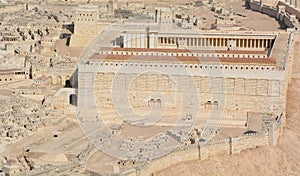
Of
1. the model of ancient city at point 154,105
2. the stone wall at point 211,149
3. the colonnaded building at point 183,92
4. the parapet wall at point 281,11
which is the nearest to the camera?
the stone wall at point 211,149

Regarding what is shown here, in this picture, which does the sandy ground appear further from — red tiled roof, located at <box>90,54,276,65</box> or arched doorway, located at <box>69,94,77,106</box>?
arched doorway, located at <box>69,94,77,106</box>

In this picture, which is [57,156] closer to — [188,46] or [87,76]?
[87,76]

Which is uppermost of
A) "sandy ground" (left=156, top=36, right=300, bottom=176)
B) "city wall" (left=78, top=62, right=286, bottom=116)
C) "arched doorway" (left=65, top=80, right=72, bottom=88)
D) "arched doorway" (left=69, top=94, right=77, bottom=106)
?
"city wall" (left=78, top=62, right=286, bottom=116)

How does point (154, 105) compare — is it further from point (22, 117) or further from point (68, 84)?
point (68, 84)

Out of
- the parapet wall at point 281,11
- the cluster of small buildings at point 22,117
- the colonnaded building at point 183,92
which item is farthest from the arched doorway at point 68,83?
the parapet wall at point 281,11

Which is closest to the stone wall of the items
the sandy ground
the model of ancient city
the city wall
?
the model of ancient city

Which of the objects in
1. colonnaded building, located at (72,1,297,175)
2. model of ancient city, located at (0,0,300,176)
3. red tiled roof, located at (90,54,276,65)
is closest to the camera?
model of ancient city, located at (0,0,300,176)

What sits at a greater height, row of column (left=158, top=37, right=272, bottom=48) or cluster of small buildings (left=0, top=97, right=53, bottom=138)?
row of column (left=158, top=37, right=272, bottom=48)

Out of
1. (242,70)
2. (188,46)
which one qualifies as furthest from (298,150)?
(188,46)

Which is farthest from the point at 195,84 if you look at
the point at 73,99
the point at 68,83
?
the point at 68,83

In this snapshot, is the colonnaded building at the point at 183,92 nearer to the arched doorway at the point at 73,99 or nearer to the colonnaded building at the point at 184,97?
the colonnaded building at the point at 184,97
